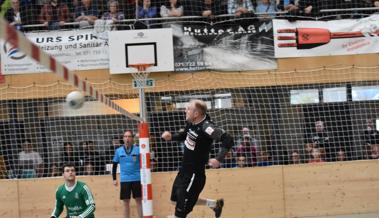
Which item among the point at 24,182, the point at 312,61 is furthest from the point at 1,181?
the point at 312,61

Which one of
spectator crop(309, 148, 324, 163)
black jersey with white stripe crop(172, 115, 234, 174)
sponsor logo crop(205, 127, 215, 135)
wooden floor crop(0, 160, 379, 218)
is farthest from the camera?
spectator crop(309, 148, 324, 163)

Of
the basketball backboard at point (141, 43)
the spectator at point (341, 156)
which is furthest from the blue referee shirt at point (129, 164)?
the spectator at point (341, 156)

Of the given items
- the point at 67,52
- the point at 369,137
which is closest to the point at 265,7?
the point at 369,137

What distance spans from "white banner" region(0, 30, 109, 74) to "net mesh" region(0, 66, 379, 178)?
0.48m

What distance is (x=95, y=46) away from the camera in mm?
14219

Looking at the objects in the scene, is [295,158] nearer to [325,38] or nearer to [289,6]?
[325,38]

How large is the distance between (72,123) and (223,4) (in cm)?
443

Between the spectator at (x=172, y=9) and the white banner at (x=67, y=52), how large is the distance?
60.6 inches

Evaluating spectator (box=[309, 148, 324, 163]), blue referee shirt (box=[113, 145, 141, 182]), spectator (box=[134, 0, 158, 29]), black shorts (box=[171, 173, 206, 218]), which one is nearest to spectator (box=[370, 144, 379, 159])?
spectator (box=[309, 148, 324, 163])

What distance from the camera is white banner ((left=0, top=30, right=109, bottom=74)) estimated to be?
14188 millimetres

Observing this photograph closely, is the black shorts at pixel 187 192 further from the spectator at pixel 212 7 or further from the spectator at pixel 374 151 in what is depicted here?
the spectator at pixel 212 7

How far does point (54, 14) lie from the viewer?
1485 centimetres

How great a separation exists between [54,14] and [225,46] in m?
4.10

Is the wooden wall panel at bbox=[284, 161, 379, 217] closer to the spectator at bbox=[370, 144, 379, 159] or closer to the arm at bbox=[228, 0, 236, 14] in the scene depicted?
the spectator at bbox=[370, 144, 379, 159]
